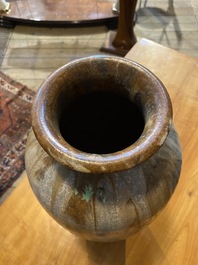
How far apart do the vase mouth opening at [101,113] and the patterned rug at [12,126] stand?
612 mm

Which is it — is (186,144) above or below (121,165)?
below

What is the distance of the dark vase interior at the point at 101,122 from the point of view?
0.58 m

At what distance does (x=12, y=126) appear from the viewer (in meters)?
1.29

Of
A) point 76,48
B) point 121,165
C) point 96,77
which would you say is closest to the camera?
point 121,165

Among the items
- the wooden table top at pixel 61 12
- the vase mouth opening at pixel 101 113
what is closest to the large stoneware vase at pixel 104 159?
the vase mouth opening at pixel 101 113

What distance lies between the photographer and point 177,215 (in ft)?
2.31

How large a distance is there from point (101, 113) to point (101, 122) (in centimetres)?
3

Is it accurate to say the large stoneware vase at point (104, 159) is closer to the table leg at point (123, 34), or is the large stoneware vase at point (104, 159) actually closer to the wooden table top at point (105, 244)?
the wooden table top at point (105, 244)

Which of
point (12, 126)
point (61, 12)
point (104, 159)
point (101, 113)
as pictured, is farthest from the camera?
point (61, 12)

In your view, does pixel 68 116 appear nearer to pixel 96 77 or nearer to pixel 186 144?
pixel 96 77

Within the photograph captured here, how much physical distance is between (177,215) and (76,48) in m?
1.09

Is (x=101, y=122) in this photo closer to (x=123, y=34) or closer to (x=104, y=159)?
(x=104, y=159)

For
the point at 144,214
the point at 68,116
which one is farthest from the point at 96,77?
the point at 144,214

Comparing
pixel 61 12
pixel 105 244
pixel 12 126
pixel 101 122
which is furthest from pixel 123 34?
pixel 105 244
